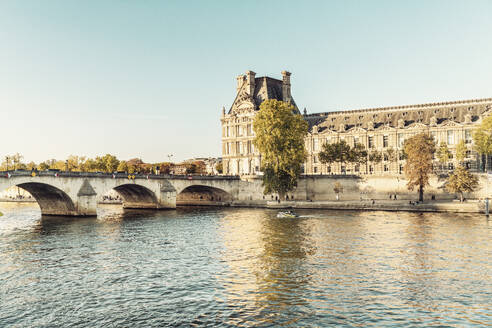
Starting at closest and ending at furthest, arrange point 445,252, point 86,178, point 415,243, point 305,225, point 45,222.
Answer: point 445,252, point 415,243, point 305,225, point 45,222, point 86,178

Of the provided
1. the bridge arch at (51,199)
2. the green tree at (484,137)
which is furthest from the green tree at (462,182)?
the bridge arch at (51,199)

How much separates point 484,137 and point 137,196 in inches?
2902

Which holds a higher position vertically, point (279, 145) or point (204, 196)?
point (279, 145)

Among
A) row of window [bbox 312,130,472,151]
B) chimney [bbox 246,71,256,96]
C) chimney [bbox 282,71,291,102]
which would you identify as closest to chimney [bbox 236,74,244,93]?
chimney [bbox 246,71,256,96]

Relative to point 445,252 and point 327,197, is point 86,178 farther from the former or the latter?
point 445,252

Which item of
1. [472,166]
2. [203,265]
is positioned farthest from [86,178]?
[472,166]

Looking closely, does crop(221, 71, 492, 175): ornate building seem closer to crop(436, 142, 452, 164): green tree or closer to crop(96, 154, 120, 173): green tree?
crop(436, 142, 452, 164): green tree

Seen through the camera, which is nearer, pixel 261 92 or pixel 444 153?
pixel 444 153

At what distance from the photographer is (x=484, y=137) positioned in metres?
94.6

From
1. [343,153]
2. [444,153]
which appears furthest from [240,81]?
[444,153]

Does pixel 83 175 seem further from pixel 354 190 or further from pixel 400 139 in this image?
pixel 400 139

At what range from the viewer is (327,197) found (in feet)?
349

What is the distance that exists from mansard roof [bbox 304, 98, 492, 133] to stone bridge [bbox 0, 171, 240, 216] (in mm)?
36066

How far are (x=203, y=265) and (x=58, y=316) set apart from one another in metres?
14.7
